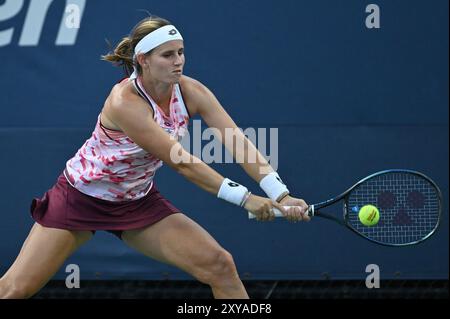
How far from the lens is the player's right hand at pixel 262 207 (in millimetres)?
3768

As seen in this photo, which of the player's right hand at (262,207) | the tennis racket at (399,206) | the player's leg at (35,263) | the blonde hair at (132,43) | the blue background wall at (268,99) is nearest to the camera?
the player's right hand at (262,207)

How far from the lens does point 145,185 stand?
4.07 metres

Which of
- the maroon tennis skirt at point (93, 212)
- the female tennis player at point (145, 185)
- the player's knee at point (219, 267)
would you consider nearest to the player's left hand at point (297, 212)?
the female tennis player at point (145, 185)

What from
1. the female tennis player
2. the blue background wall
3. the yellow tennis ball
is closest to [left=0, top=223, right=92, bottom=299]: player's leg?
the female tennis player

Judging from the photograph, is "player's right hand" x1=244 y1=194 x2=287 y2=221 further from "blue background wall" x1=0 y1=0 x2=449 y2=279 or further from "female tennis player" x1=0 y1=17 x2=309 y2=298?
"blue background wall" x1=0 y1=0 x2=449 y2=279

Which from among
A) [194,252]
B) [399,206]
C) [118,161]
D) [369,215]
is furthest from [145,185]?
[399,206]

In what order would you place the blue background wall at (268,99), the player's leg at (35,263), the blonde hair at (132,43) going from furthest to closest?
the blue background wall at (268,99) → the blonde hair at (132,43) → the player's leg at (35,263)

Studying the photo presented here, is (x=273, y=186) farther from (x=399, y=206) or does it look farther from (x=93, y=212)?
(x=399, y=206)

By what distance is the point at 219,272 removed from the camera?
3.89 m

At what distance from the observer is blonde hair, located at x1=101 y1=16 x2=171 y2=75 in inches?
157

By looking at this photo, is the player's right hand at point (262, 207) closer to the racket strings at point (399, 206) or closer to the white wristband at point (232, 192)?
the white wristband at point (232, 192)

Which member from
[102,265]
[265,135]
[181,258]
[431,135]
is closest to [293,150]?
[265,135]

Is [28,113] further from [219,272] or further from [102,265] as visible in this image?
[219,272]

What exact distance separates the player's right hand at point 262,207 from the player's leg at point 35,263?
28.7 inches
